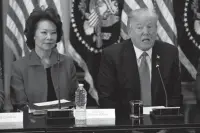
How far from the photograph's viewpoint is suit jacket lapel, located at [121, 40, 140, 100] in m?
3.09

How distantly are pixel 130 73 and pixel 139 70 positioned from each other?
0.08 m

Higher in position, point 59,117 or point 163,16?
point 163,16

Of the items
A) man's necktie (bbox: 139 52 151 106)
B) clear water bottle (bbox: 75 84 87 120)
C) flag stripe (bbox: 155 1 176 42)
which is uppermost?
flag stripe (bbox: 155 1 176 42)

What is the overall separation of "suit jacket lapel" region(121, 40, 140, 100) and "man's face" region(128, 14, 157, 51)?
0.11 metres

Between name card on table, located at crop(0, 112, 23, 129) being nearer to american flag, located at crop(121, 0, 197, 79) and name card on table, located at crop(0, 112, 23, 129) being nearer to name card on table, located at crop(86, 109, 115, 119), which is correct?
name card on table, located at crop(86, 109, 115, 119)

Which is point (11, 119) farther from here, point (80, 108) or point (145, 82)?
point (145, 82)

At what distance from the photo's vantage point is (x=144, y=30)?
313 cm

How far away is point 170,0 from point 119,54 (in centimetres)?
119

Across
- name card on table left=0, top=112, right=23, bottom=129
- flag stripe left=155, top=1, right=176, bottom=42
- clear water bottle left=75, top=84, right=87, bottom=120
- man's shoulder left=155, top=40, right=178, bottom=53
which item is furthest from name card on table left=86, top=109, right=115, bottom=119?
flag stripe left=155, top=1, right=176, bottom=42

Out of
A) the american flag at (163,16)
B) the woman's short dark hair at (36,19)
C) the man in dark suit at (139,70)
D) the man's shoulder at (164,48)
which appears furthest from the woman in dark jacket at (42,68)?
the american flag at (163,16)

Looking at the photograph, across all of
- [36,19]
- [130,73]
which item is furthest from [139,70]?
[36,19]

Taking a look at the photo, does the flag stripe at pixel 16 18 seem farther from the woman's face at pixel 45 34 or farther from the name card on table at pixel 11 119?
the name card on table at pixel 11 119

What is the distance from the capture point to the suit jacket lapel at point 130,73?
3.09 m

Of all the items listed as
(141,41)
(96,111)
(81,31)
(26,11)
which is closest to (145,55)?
(141,41)
